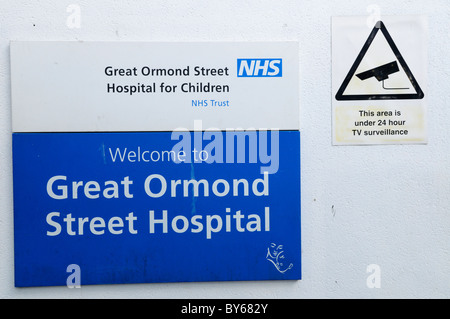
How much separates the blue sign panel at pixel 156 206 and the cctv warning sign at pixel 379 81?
12.7 inches

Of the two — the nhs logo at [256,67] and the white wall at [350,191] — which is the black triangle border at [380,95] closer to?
the white wall at [350,191]

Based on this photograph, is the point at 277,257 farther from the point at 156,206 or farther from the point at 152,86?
the point at 152,86

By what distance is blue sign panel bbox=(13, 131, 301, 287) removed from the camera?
2.26 meters

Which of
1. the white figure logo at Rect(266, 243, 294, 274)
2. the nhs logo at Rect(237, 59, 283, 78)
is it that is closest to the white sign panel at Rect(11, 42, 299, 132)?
the nhs logo at Rect(237, 59, 283, 78)

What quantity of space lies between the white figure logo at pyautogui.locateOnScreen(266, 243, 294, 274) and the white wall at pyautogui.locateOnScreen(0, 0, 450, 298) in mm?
93

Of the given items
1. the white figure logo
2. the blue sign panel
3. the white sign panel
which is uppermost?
the white sign panel

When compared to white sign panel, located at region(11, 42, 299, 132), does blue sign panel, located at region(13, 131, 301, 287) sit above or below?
below

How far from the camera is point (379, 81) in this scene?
92.1 inches

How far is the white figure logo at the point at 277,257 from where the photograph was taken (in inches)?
91.4

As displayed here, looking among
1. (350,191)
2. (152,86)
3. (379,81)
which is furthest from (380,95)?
(152,86)

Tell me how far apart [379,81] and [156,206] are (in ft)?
4.11

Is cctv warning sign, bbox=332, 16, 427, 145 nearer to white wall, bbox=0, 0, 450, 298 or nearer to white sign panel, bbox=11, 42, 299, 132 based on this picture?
white wall, bbox=0, 0, 450, 298

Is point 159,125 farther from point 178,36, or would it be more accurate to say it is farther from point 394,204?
point 394,204

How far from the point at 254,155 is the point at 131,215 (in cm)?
66
